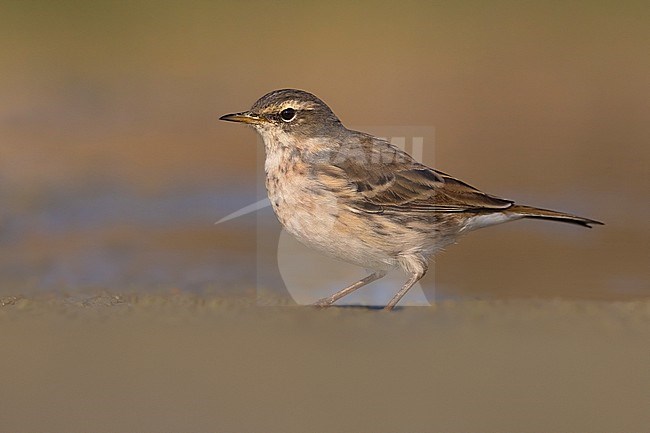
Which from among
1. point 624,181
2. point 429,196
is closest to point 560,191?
point 624,181

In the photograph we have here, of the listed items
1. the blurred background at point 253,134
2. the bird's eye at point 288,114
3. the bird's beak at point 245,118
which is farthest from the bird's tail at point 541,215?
the bird's beak at point 245,118

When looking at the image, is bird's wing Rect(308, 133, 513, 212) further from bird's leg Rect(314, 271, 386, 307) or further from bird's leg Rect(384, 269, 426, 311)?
bird's leg Rect(314, 271, 386, 307)

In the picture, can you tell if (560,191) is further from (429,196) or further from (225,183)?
(429,196)

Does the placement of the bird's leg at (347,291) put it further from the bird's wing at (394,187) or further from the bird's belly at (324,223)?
the bird's wing at (394,187)

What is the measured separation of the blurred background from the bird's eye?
1475 millimetres

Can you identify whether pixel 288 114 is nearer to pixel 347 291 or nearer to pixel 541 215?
pixel 347 291

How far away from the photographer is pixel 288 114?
9.05 meters

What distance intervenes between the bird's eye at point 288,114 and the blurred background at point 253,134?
1.48 m

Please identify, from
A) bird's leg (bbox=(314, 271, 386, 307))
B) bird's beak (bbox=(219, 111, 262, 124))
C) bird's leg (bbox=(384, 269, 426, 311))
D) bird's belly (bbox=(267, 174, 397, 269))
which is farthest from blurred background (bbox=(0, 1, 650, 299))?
bird's beak (bbox=(219, 111, 262, 124))

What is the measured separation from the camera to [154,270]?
33.8 feet

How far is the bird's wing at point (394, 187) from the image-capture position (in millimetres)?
8773

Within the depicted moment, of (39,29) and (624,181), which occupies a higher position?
(39,29)

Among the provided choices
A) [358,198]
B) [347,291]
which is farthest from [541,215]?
[347,291]

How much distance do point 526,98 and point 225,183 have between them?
5.98 metres
